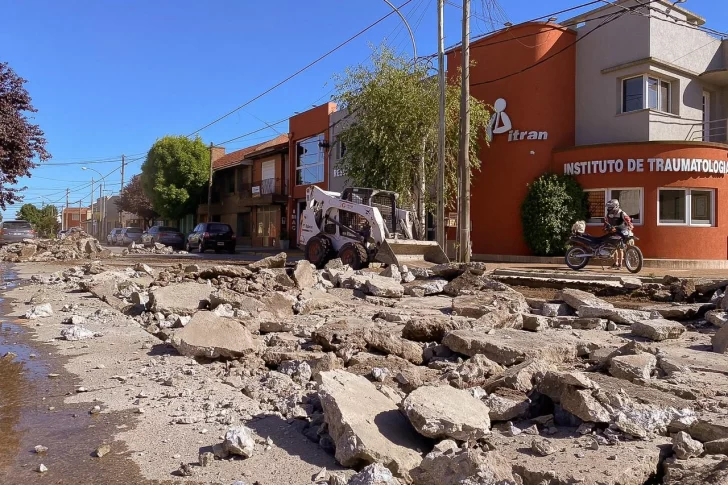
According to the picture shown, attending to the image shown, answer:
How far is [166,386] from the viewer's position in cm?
485

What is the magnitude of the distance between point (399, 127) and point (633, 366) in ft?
52.6

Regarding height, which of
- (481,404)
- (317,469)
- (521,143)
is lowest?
(317,469)

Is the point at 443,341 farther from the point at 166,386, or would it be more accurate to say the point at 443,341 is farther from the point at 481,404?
the point at 166,386

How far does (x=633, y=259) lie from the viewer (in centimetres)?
1489

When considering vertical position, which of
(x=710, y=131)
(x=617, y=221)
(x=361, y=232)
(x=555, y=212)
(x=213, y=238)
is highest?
(x=710, y=131)

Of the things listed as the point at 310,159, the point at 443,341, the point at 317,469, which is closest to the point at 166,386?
the point at 317,469

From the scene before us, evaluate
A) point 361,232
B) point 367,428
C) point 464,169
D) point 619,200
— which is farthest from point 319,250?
point 367,428

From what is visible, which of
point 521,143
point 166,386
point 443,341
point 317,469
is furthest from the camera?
point 521,143

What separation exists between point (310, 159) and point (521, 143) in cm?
1439

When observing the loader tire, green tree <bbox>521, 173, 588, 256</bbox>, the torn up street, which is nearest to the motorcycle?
green tree <bbox>521, 173, 588, 256</bbox>

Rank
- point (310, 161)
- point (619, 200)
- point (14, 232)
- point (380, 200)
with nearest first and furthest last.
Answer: point (380, 200) → point (619, 200) → point (14, 232) → point (310, 161)

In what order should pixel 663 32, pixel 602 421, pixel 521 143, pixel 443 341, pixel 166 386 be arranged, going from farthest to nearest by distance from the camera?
pixel 521 143
pixel 663 32
pixel 443 341
pixel 166 386
pixel 602 421

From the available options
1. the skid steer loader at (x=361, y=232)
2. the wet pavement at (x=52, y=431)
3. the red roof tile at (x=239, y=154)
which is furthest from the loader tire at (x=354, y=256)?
the red roof tile at (x=239, y=154)

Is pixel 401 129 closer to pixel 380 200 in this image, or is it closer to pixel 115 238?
pixel 380 200
